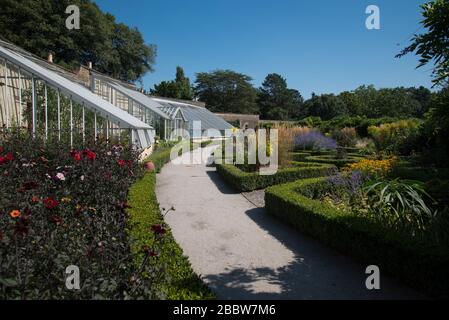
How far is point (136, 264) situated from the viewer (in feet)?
10.0

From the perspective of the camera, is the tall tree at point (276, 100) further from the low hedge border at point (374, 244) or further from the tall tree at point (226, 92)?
the low hedge border at point (374, 244)

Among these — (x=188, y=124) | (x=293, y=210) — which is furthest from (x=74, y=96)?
(x=188, y=124)

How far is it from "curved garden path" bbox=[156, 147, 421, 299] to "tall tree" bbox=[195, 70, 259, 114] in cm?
5804

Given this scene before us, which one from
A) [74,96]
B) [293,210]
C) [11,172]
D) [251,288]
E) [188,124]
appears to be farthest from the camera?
[188,124]

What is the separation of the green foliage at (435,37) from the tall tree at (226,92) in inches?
2458

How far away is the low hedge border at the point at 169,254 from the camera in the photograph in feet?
9.72

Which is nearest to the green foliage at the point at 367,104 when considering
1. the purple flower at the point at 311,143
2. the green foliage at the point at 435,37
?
the purple flower at the point at 311,143

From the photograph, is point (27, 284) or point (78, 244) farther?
point (78, 244)

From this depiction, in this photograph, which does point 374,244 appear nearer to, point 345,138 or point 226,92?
point 345,138

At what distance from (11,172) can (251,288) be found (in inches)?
143

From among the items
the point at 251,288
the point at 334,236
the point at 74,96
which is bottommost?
the point at 251,288

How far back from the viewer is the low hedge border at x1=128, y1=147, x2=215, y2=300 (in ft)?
9.72

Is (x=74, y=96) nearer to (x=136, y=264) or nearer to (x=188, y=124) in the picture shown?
(x=136, y=264)
